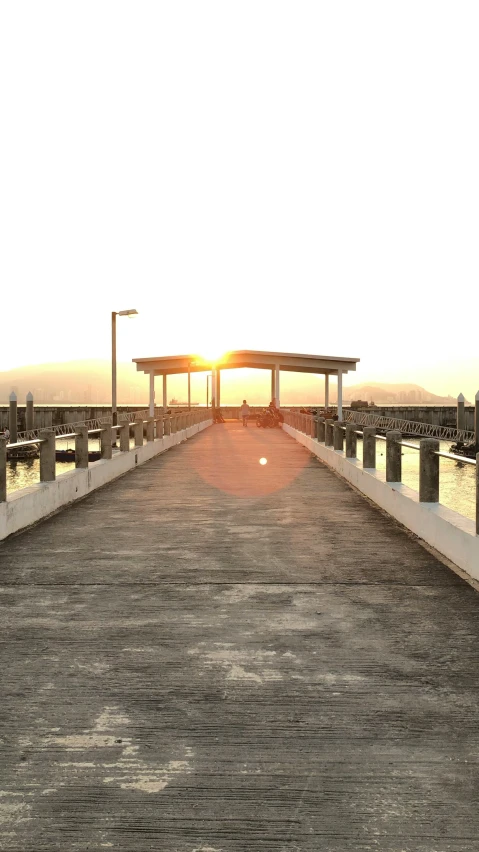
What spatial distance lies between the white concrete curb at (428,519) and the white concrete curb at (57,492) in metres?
A: 5.15

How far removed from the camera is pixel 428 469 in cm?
948

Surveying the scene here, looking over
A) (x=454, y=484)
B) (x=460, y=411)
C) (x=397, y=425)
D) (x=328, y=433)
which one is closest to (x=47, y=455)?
(x=328, y=433)

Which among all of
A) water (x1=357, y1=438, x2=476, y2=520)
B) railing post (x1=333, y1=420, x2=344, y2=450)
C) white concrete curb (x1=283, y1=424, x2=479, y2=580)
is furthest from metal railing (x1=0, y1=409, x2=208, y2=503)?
water (x1=357, y1=438, x2=476, y2=520)

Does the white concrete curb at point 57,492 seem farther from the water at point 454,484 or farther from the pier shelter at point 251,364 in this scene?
the pier shelter at point 251,364

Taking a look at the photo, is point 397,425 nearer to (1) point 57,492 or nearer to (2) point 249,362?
(2) point 249,362

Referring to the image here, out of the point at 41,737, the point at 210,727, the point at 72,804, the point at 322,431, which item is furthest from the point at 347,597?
the point at 322,431

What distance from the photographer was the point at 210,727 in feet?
13.9

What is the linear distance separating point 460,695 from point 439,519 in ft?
14.3

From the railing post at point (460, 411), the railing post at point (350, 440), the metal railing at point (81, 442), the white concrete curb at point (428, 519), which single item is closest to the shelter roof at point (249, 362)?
the railing post at point (460, 411)

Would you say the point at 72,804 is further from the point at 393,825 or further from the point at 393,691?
the point at 393,691

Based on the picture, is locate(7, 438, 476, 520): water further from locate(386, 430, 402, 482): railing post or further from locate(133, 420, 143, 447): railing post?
locate(386, 430, 402, 482): railing post

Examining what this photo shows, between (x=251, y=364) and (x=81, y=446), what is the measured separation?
42.9 metres

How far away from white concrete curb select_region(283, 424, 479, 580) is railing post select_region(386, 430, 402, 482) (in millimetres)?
120

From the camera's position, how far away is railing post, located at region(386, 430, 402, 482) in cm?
1144
